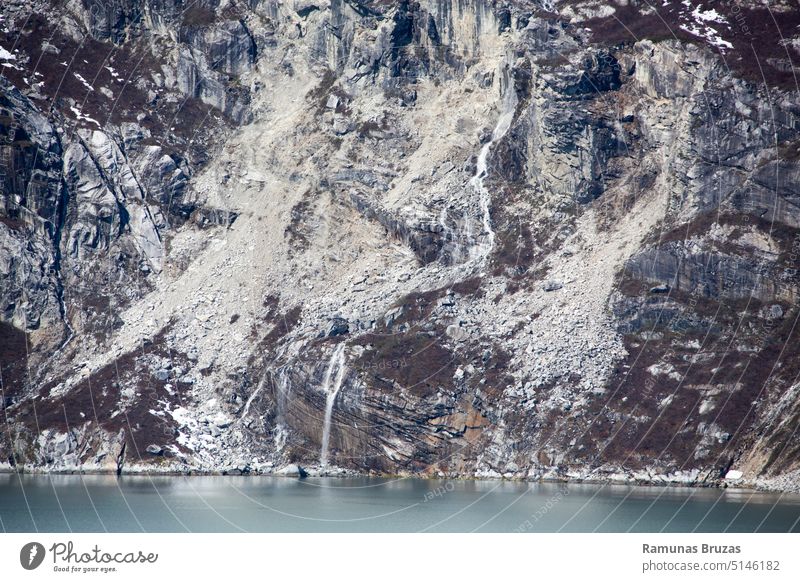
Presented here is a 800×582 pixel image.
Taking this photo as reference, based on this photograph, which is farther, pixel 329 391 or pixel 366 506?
pixel 329 391

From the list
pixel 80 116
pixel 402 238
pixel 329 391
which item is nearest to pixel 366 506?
pixel 329 391

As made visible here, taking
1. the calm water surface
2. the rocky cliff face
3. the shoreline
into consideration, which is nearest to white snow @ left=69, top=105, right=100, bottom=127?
the rocky cliff face

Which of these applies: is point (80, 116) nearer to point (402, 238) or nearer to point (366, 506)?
point (402, 238)

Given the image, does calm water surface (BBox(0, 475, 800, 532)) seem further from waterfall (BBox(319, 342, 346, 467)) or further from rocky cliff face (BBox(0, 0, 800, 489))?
rocky cliff face (BBox(0, 0, 800, 489))

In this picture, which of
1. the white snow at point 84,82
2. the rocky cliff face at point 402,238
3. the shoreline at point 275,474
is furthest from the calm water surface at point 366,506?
the white snow at point 84,82

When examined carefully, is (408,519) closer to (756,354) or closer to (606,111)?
(756,354)

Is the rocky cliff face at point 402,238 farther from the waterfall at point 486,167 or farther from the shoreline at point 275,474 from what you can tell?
the shoreline at point 275,474

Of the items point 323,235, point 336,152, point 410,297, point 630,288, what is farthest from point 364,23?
point 630,288
